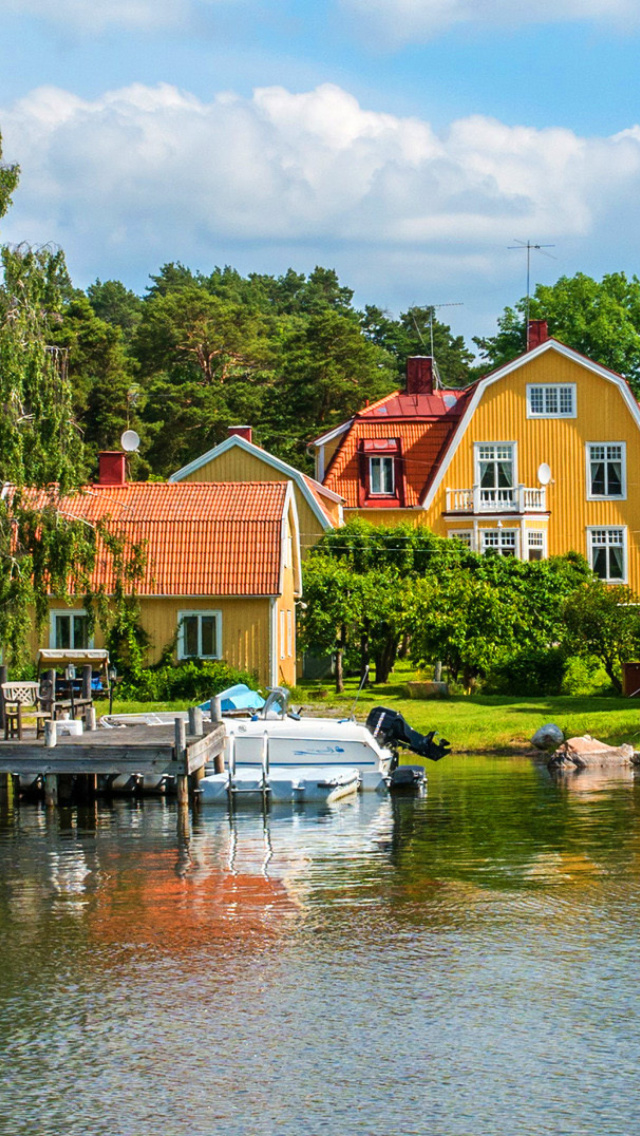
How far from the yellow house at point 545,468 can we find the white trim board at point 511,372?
0.04 m

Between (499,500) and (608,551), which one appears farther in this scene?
(608,551)

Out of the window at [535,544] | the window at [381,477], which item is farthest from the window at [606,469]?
the window at [381,477]

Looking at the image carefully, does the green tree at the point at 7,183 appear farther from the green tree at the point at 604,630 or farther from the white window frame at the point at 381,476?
the white window frame at the point at 381,476

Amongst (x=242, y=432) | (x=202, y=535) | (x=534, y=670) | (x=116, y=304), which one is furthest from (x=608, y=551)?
(x=116, y=304)

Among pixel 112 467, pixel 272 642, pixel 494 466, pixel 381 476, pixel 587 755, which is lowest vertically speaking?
pixel 587 755

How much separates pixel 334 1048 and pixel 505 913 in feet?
18.5

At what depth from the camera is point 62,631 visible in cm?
4322

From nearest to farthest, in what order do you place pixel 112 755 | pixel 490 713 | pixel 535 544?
pixel 112 755, pixel 490 713, pixel 535 544

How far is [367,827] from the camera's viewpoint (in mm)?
25984

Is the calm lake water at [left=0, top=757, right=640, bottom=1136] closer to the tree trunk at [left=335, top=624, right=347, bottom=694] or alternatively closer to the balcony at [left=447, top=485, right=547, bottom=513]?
the tree trunk at [left=335, top=624, right=347, bottom=694]

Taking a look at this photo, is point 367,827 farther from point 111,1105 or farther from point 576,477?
point 576,477

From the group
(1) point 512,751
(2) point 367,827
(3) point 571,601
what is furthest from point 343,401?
(2) point 367,827

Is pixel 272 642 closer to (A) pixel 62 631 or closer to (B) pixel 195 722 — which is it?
(A) pixel 62 631

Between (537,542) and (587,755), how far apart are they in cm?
2522
